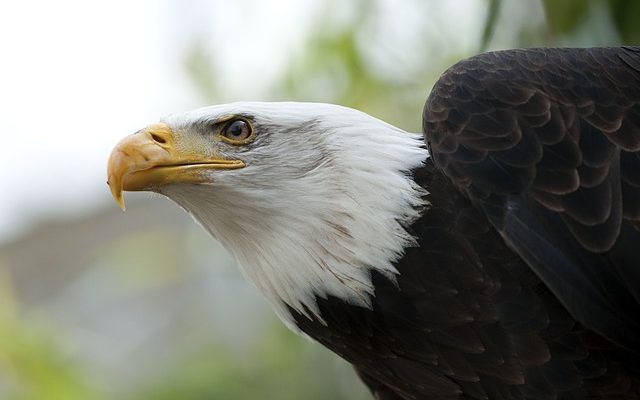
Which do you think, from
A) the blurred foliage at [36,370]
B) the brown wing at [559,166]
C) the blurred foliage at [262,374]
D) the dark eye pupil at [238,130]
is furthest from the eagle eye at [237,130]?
the blurred foliage at [36,370]

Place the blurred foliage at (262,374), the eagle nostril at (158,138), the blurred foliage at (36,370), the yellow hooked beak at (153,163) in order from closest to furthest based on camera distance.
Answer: the yellow hooked beak at (153,163) < the eagle nostril at (158,138) < the blurred foliage at (262,374) < the blurred foliage at (36,370)

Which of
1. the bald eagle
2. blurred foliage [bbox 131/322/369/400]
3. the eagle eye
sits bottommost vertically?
blurred foliage [bbox 131/322/369/400]

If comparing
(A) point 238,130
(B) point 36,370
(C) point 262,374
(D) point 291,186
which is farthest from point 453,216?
(B) point 36,370

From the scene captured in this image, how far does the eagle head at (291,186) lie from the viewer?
2.94 metres

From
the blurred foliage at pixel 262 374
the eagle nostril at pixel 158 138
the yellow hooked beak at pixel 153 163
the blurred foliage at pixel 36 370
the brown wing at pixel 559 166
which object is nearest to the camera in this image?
the brown wing at pixel 559 166

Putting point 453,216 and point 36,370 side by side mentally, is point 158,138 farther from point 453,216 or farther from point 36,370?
point 36,370

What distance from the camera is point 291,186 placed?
9.93 feet

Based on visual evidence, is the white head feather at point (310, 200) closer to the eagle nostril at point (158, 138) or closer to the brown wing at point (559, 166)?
the eagle nostril at point (158, 138)

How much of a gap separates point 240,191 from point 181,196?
198 mm

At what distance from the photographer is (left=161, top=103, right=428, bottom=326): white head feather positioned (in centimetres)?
294

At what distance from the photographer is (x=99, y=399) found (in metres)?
5.97

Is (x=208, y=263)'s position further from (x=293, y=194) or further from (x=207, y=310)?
(x=293, y=194)

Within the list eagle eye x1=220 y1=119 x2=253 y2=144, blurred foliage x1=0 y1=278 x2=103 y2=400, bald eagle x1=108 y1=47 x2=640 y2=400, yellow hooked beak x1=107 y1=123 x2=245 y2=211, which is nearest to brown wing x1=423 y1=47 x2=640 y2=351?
bald eagle x1=108 y1=47 x2=640 y2=400

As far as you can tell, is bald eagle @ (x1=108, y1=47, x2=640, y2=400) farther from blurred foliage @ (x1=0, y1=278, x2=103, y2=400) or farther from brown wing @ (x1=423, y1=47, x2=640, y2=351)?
blurred foliage @ (x1=0, y1=278, x2=103, y2=400)
